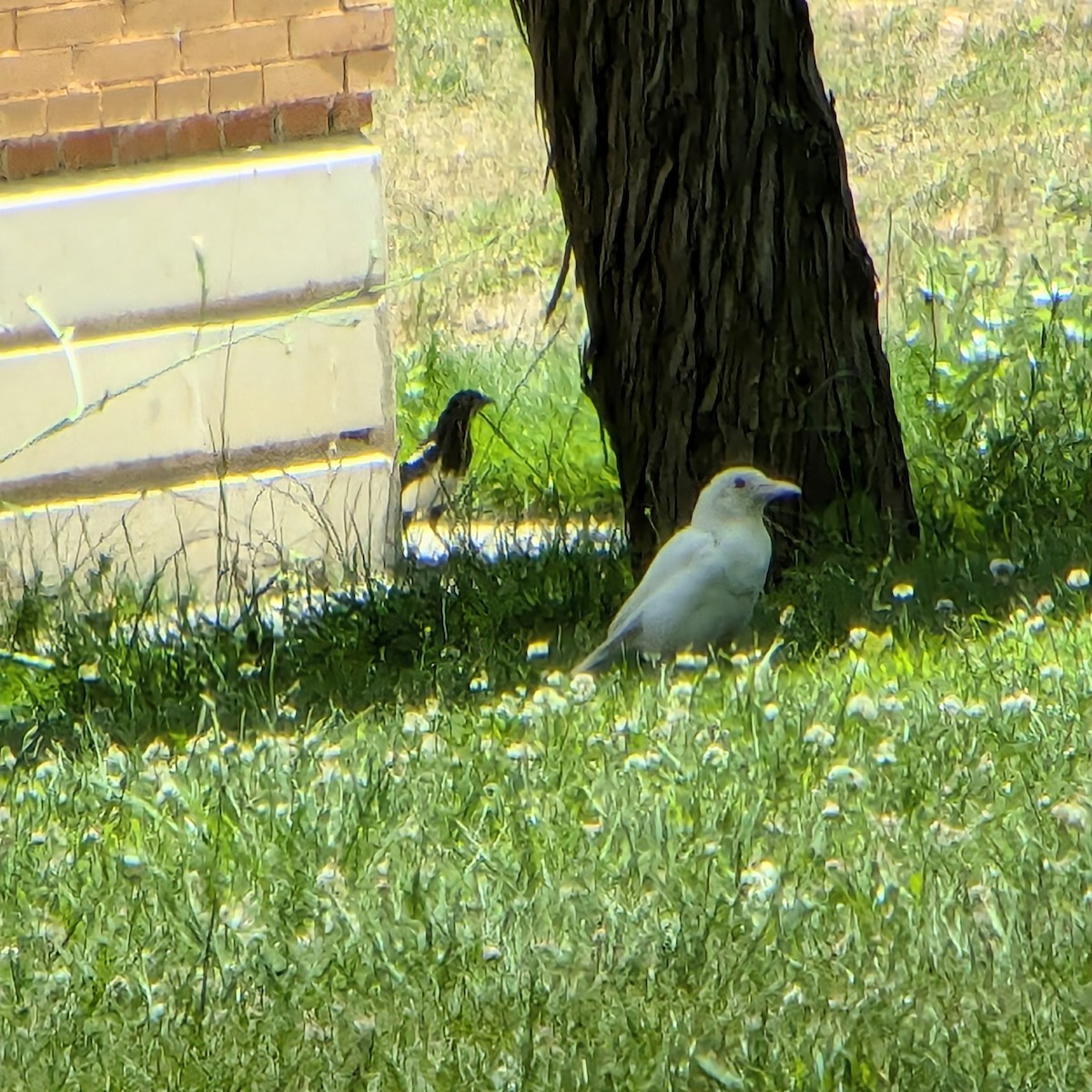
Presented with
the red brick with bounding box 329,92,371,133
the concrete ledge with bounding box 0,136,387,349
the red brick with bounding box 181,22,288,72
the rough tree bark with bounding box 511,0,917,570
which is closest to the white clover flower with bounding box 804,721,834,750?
the rough tree bark with bounding box 511,0,917,570

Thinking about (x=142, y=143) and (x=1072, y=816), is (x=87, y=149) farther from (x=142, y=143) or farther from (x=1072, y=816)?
(x=1072, y=816)

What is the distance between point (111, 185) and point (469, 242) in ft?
14.3

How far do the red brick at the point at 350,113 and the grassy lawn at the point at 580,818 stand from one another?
1359 millimetres

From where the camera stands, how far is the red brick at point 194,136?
24.3ft

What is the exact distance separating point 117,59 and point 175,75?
7.6 inches

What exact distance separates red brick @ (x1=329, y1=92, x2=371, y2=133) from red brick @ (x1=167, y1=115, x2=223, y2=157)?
0.40 m

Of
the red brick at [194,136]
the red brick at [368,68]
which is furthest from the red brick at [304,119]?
the red brick at [194,136]

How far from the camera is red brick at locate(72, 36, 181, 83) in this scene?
7.25m

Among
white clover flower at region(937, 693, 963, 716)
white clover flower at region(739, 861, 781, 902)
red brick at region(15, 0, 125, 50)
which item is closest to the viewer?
white clover flower at region(739, 861, 781, 902)

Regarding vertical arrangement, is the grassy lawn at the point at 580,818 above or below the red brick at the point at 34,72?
below

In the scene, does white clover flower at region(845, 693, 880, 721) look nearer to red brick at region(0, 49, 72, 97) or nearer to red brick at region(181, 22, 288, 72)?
red brick at region(181, 22, 288, 72)

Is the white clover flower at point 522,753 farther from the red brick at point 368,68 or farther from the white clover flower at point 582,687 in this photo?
the red brick at point 368,68

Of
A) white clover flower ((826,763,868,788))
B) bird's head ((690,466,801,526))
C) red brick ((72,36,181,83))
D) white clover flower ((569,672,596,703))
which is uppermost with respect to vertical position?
red brick ((72,36,181,83))

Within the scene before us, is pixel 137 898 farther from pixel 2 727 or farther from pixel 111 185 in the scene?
pixel 111 185
